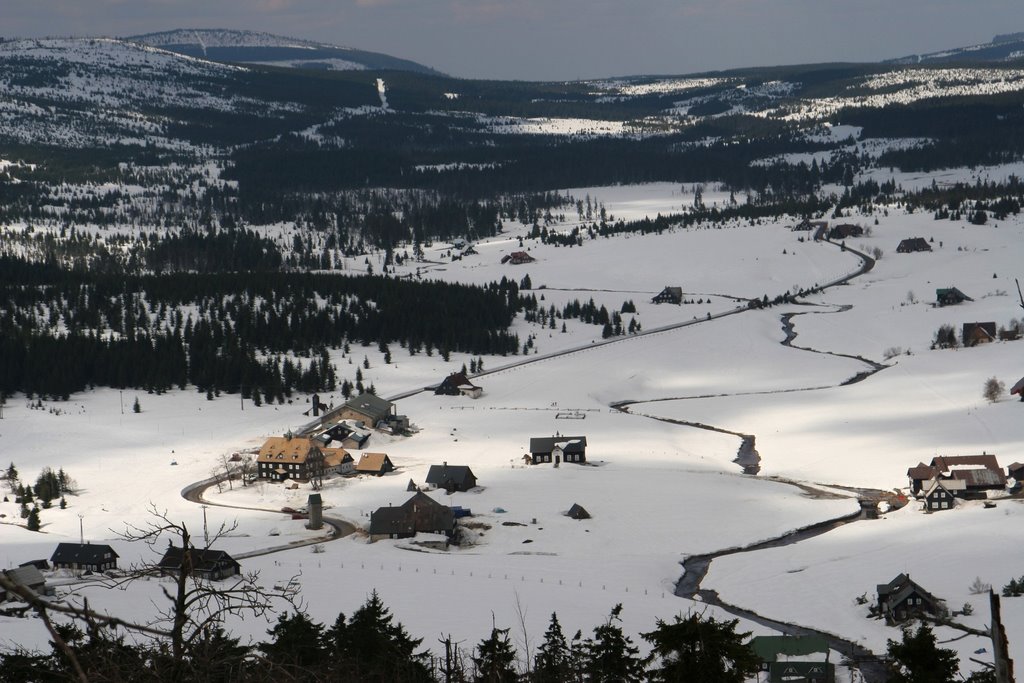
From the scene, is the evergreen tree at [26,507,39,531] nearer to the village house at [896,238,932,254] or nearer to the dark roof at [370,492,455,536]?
the dark roof at [370,492,455,536]

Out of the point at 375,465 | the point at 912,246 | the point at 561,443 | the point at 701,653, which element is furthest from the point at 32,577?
the point at 912,246

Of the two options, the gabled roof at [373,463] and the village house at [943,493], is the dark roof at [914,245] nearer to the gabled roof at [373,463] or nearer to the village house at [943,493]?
the gabled roof at [373,463]

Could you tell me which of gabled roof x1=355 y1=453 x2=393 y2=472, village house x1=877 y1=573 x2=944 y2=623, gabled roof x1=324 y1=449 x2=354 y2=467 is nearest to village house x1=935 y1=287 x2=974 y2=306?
gabled roof x1=355 y1=453 x2=393 y2=472

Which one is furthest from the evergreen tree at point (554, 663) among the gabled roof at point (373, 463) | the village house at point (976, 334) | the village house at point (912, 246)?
the village house at point (912, 246)

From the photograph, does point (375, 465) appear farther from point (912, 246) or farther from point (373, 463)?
point (912, 246)

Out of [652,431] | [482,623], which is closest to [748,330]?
[652,431]
